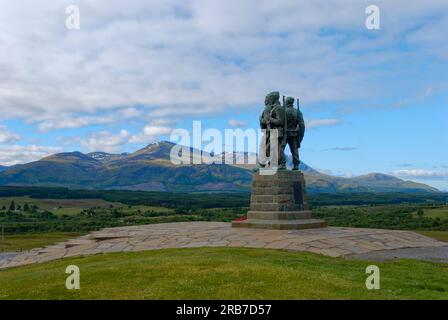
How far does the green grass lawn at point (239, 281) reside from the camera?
30.8 feet

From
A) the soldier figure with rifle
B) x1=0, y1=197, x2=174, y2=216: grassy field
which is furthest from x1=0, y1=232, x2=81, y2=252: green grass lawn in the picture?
x1=0, y1=197, x2=174, y2=216: grassy field

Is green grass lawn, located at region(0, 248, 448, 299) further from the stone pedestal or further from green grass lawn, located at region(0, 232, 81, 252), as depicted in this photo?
green grass lawn, located at region(0, 232, 81, 252)

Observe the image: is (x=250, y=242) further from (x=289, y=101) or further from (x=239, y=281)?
(x=289, y=101)

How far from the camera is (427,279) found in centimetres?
1140

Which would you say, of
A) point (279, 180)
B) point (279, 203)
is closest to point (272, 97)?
point (279, 180)

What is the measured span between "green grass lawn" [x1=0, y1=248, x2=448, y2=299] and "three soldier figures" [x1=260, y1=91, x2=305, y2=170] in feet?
32.4

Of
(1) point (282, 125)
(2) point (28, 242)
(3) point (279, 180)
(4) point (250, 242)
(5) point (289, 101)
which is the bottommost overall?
(2) point (28, 242)

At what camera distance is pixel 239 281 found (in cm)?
1030

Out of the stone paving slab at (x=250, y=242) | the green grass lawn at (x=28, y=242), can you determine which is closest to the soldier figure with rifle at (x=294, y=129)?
the stone paving slab at (x=250, y=242)

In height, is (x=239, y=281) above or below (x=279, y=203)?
below

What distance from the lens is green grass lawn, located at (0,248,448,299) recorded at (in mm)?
9387

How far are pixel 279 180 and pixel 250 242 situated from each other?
16.5 ft

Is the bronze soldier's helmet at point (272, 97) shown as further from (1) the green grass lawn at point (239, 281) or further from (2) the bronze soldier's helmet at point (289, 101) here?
(1) the green grass lawn at point (239, 281)
